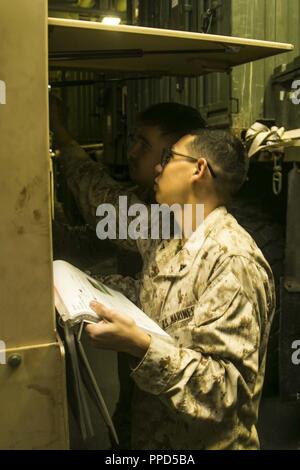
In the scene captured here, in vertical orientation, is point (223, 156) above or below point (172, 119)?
below

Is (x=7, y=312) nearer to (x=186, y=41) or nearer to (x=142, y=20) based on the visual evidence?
(x=186, y=41)

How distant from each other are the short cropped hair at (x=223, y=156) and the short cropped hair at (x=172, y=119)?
0.50 m

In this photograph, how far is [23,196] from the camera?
1.19 m

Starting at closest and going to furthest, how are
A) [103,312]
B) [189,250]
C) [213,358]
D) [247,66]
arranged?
[103,312] → [213,358] → [189,250] → [247,66]

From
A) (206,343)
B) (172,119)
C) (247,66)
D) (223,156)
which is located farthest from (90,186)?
(247,66)

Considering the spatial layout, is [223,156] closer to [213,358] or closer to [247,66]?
[213,358]

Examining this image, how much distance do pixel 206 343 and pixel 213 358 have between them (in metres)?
0.05

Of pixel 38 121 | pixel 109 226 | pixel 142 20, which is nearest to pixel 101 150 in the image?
pixel 142 20

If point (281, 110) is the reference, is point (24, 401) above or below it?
below

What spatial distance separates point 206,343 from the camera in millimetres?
1486

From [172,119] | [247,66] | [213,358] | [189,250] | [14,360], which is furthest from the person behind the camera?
[247,66]

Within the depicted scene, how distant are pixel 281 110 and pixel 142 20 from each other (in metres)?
2.01

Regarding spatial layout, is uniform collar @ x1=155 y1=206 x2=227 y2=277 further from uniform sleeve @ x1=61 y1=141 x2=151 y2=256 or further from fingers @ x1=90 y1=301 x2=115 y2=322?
uniform sleeve @ x1=61 y1=141 x2=151 y2=256

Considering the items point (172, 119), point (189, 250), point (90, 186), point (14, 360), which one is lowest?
point (14, 360)
